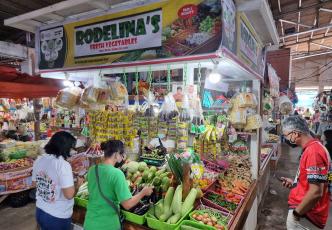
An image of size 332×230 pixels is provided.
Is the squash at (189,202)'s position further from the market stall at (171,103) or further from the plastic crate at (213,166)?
the plastic crate at (213,166)

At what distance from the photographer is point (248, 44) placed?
2861mm

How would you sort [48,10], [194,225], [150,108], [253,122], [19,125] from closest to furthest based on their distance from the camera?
[194,225], [48,10], [150,108], [253,122], [19,125]

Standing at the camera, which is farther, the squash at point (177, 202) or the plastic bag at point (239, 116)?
the plastic bag at point (239, 116)

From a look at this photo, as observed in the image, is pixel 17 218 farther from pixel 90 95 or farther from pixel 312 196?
pixel 312 196

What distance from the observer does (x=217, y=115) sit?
3.70 m

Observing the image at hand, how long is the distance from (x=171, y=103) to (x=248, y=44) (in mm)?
1252

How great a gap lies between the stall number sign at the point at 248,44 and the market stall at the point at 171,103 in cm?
1

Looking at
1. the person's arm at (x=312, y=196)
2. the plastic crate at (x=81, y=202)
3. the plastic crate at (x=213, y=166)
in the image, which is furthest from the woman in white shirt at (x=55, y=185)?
the person's arm at (x=312, y=196)

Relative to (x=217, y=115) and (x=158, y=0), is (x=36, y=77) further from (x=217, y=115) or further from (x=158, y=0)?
(x=217, y=115)

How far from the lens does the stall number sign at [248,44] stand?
2.58 meters

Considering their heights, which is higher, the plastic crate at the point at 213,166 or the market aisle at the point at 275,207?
the plastic crate at the point at 213,166

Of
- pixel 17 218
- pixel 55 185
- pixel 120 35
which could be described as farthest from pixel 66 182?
pixel 17 218

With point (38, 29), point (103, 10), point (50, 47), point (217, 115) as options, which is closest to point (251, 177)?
point (217, 115)

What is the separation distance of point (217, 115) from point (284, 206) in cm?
329
